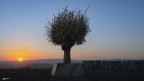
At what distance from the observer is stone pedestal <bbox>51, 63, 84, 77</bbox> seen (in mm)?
30766

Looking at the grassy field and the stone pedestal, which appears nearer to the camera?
the grassy field

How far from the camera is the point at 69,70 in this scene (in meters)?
30.9

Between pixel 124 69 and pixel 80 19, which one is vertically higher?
pixel 80 19

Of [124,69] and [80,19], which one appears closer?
[80,19]

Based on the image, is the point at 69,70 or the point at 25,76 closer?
the point at 69,70

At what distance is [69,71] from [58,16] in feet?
16.6

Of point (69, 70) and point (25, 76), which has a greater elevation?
point (69, 70)

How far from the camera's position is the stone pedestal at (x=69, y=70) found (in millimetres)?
30766

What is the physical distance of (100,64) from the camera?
37750 mm

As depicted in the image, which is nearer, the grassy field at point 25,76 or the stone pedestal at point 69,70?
the grassy field at point 25,76

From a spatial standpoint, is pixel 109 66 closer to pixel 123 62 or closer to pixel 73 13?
pixel 123 62

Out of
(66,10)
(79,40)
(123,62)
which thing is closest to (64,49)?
(79,40)

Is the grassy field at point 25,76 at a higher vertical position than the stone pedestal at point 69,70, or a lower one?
lower

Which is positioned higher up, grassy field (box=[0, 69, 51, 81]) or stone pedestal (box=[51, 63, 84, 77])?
stone pedestal (box=[51, 63, 84, 77])
